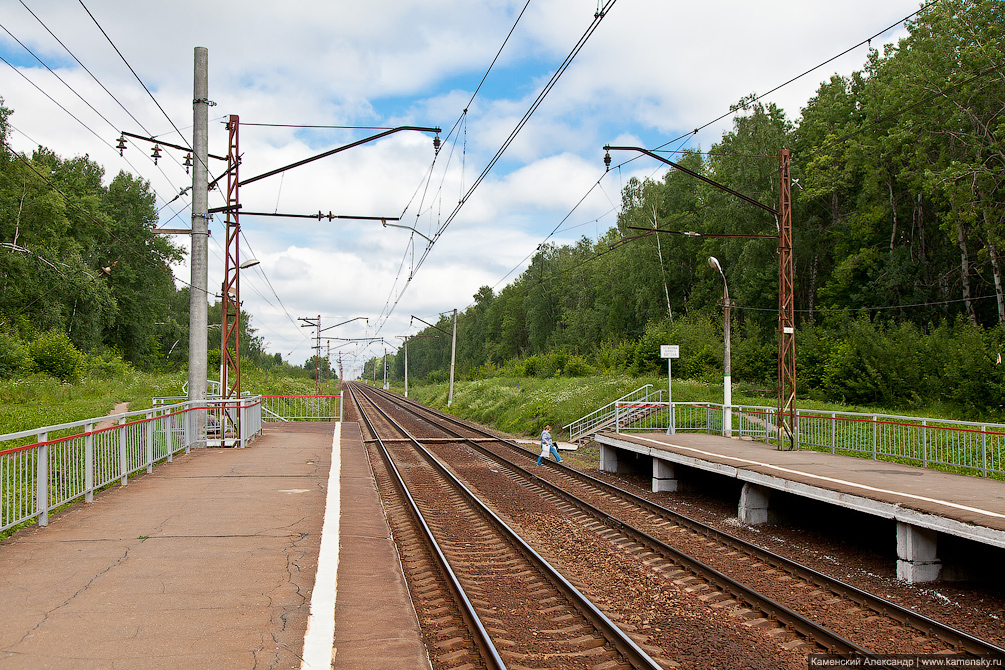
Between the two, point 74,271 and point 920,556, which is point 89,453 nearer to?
point 920,556

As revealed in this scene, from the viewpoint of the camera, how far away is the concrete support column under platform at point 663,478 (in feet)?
53.6

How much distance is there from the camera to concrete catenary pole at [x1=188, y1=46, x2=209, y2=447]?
17.7 metres

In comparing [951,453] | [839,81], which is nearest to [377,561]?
[951,453]

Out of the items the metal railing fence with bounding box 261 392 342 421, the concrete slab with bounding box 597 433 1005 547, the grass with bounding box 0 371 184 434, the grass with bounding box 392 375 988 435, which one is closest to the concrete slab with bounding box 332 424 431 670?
the concrete slab with bounding box 597 433 1005 547

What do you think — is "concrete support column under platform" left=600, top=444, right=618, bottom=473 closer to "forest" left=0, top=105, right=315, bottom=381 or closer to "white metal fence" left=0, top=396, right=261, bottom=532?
"white metal fence" left=0, top=396, right=261, bottom=532

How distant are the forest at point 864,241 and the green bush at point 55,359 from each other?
29.9m

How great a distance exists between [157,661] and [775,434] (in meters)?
19.0

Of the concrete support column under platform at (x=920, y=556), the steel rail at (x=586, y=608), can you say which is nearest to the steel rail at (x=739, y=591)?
the steel rail at (x=586, y=608)

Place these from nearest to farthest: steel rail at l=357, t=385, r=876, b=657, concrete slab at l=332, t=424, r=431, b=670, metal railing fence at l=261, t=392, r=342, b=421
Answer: concrete slab at l=332, t=424, r=431, b=670 < steel rail at l=357, t=385, r=876, b=657 < metal railing fence at l=261, t=392, r=342, b=421

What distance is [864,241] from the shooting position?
1757 inches

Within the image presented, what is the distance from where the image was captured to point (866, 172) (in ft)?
138

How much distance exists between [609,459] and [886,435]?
7.07 metres

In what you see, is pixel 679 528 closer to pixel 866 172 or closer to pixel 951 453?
pixel 951 453

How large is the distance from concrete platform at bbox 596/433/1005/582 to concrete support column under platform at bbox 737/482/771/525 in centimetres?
2
